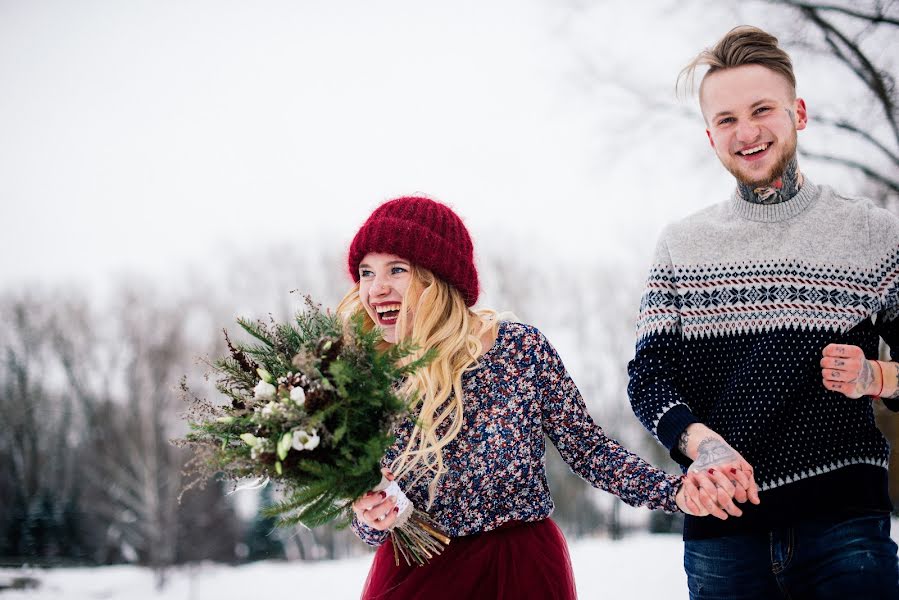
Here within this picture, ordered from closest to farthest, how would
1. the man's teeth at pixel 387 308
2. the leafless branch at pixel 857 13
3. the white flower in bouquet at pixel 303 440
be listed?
the white flower in bouquet at pixel 303 440, the man's teeth at pixel 387 308, the leafless branch at pixel 857 13

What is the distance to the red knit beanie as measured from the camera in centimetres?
212

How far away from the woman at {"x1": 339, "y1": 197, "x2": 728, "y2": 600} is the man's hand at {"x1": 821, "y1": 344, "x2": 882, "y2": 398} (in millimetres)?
460

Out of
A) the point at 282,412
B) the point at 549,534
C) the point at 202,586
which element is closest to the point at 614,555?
the point at 549,534

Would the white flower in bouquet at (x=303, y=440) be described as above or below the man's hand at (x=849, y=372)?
below

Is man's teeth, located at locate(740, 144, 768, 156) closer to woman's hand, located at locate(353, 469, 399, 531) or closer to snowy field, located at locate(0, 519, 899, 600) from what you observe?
woman's hand, located at locate(353, 469, 399, 531)

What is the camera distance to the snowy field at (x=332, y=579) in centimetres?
424

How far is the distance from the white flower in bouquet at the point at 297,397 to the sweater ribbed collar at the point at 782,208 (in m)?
1.36

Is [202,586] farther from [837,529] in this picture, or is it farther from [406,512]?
[837,529]

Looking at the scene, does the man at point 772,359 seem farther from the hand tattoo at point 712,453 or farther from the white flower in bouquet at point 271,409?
the white flower in bouquet at point 271,409

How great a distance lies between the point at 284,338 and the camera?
1.83 m

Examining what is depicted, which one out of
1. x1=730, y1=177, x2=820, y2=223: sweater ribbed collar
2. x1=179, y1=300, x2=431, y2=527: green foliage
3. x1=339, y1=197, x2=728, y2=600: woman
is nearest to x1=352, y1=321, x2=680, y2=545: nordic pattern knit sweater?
x1=339, y1=197, x2=728, y2=600: woman

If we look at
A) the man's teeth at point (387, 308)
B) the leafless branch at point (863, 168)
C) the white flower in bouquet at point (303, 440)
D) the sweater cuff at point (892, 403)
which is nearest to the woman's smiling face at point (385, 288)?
the man's teeth at point (387, 308)

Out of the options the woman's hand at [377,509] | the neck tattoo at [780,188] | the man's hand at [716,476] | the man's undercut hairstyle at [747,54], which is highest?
the man's undercut hairstyle at [747,54]

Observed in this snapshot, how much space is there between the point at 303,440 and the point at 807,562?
1275 mm
